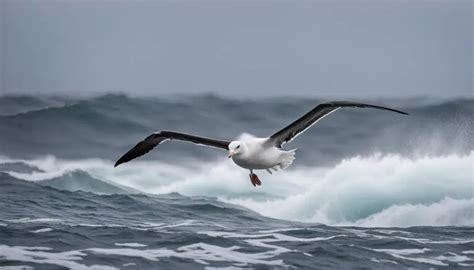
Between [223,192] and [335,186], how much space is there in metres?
2.80

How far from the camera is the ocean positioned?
13.4m

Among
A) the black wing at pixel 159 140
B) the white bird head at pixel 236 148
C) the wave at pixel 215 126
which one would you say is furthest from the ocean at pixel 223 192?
the white bird head at pixel 236 148

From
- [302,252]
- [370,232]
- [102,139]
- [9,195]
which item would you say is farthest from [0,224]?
[102,139]

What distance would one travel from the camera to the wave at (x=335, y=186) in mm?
19625

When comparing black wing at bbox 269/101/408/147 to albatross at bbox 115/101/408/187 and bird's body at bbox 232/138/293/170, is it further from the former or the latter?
bird's body at bbox 232/138/293/170

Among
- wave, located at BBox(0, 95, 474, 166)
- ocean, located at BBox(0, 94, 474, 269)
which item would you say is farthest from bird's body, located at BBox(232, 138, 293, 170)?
wave, located at BBox(0, 95, 474, 166)

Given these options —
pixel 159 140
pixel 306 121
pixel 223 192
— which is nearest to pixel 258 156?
pixel 306 121

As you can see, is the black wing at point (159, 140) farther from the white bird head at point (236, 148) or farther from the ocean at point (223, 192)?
the ocean at point (223, 192)

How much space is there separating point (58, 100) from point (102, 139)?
3182 millimetres

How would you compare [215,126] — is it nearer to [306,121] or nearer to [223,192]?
[223,192]

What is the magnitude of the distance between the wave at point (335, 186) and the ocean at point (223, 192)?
0.17 feet

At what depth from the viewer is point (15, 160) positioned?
2098 centimetres

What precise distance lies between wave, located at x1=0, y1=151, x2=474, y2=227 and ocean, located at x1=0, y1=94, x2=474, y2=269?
0.05m

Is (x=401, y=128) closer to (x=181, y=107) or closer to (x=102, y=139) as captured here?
(x=181, y=107)
